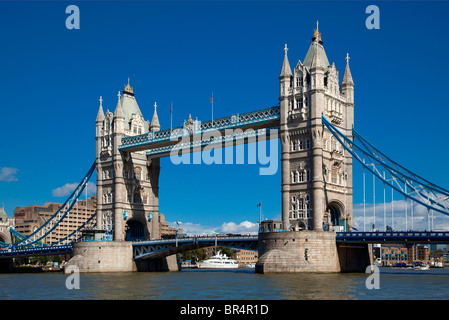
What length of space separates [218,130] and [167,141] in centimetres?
1156

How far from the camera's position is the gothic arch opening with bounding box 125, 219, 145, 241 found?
374 ft

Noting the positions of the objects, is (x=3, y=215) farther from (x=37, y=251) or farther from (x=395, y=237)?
(x=395, y=237)

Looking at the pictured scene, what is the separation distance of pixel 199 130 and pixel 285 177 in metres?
18.9

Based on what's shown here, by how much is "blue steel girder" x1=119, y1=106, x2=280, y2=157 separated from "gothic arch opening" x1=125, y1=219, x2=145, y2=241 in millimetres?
13118

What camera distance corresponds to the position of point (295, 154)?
84688 millimetres

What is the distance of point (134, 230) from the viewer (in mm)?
115438

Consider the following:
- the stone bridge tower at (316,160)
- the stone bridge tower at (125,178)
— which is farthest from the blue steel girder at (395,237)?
the stone bridge tower at (125,178)

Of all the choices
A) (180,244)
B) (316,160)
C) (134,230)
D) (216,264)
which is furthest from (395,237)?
(216,264)

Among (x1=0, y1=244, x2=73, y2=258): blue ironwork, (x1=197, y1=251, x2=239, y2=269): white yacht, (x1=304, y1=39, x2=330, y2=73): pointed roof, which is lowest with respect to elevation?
(x1=197, y1=251, x2=239, y2=269): white yacht

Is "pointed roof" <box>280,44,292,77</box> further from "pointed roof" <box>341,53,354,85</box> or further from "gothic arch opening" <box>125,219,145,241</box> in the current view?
"gothic arch opening" <box>125,219,145,241</box>

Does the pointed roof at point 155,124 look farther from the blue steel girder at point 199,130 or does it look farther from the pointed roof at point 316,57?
the pointed roof at point 316,57

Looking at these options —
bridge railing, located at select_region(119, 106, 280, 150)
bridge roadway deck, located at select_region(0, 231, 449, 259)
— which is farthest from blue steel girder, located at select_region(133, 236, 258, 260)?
bridge railing, located at select_region(119, 106, 280, 150)

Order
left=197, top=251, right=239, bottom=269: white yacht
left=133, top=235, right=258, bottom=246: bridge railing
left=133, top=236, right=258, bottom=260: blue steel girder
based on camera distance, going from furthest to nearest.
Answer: left=197, top=251, right=239, bottom=269: white yacht → left=133, top=236, right=258, bottom=260: blue steel girder → left=133, top=235, right=258, bottom=246: bridge railing
